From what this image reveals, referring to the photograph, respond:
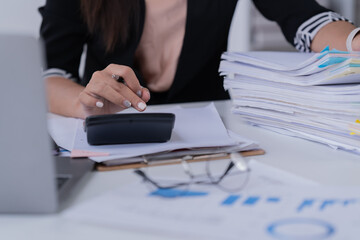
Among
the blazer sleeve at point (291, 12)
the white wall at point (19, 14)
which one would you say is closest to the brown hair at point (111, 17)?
the blazer sleeve at point (291, 12)

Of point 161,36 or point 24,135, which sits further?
point 161,36

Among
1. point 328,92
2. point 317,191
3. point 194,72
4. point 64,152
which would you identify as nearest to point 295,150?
point 328,92

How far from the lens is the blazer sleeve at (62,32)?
1216 mm

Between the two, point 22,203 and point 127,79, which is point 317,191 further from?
point 127,79

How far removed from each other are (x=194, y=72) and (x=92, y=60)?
29cm

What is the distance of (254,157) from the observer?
24.5 inches

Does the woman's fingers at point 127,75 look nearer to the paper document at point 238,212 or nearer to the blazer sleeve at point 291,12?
the paper document at point 238,212

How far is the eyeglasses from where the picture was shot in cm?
49

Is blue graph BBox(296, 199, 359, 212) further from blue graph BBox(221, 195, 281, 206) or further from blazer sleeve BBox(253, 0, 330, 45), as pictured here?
blazer sleeve BBox(253, 0, 330, 45)

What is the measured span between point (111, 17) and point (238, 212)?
881mm

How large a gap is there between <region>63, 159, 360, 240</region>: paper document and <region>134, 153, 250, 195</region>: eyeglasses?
0.4 inches

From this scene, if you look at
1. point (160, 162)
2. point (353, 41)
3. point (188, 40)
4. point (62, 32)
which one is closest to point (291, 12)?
point (188, 40)

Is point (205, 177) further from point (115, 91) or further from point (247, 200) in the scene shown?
point (115, 91)

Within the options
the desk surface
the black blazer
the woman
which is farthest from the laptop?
the black blazer
